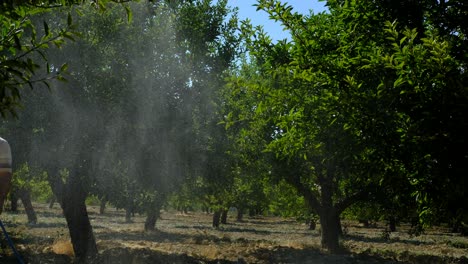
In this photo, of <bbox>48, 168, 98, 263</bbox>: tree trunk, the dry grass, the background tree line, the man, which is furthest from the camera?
the dry grass

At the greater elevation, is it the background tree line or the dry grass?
the background tree line

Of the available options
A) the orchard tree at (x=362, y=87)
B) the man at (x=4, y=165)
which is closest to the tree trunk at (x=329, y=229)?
the orchard tree at (x=362, y=87)

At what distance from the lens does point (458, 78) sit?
386 centimetres

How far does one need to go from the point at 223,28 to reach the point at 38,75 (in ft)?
20.7

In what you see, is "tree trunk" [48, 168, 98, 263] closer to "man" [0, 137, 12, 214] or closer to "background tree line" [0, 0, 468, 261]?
"background tree line" [0, 0, 468, 261]

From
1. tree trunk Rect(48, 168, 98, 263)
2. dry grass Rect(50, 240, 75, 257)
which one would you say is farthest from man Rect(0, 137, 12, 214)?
dry grass Rect(50, 240, 75, 257)

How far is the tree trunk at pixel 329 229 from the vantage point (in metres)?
21.3

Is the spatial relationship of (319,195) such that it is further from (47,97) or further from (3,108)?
(3,108)

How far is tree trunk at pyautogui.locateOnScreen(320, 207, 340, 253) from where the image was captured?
21.3 metres

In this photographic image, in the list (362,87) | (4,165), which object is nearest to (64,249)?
(362,87)

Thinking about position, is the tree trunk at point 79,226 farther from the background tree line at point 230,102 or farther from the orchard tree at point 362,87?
the orchard tree at point 362,87

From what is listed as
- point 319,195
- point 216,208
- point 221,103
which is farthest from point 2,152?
point 216,208

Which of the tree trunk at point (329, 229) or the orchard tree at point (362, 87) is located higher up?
the orchard tree at point (362, 87)

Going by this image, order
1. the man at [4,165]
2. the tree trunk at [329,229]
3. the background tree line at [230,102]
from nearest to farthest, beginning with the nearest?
the man at [4,165], the background tree line at [230,102], the tree trunk at [329,229]
